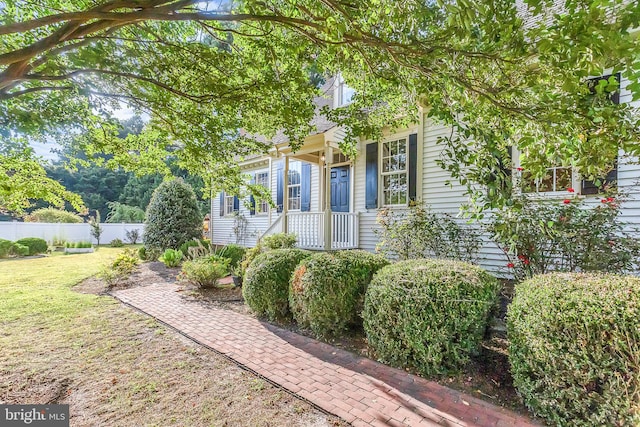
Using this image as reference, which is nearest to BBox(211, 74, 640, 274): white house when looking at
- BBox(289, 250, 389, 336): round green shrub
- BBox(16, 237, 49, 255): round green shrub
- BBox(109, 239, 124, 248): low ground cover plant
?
BBox(289, 250, 389, 336): round green shrub

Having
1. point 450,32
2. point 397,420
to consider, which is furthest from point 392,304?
point 450,32

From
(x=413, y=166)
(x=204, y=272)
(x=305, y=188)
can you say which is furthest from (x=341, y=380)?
(x=305, y=188)

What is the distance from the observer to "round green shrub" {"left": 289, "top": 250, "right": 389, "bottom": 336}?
165 inches

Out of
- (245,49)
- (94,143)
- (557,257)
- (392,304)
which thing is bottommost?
(392,304)

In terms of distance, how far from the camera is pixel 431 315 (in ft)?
10.3

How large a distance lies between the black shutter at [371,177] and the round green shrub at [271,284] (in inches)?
144

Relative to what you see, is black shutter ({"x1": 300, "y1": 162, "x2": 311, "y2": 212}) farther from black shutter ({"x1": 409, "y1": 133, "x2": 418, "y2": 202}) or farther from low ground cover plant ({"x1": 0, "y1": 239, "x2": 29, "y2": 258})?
low ground cover plant ({"x1": 0, "y1": 239, "x2": 29, "y2": 258})

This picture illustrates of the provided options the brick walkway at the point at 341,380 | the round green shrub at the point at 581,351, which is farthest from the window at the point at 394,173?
the round green shrub at the point at 581,351

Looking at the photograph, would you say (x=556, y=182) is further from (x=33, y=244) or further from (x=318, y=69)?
(x=33, y=244)

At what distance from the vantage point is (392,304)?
342 cm

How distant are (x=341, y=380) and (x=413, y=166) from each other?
18.6 ft

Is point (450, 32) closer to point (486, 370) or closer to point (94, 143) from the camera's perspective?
point (486, 370)

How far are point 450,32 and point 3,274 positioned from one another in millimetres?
13966

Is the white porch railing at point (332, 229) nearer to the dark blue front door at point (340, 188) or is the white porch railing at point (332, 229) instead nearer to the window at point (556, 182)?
the dark blue front door at point (340, 188)
